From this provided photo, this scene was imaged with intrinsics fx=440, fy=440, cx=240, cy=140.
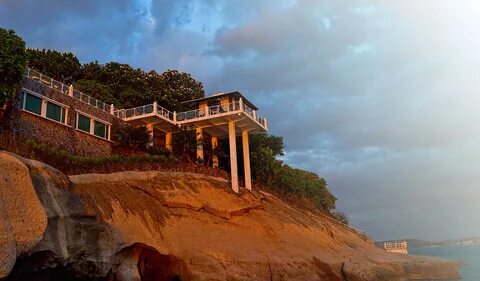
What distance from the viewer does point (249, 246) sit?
30516 millimetres

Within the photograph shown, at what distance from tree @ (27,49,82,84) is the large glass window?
19385 millimetres

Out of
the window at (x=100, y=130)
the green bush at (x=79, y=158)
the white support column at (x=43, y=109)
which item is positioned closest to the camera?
the green bush at (x=79, y=158)

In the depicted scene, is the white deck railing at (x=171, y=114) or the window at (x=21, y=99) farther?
the white deck railing at (x=171, y=114)

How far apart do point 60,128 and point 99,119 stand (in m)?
4.73

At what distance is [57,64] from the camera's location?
167 feet

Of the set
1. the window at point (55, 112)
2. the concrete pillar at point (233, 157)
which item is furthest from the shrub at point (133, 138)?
the concrete pillar at point (233, 157)

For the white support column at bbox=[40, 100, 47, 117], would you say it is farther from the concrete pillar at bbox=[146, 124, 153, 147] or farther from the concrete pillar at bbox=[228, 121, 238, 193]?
the concrete pillar at bbox=[228, 121, 238, 193]

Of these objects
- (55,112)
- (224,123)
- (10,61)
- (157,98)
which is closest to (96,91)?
(157,98)

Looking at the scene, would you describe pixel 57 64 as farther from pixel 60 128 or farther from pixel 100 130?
pixel 60 128

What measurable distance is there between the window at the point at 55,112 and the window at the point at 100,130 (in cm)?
353

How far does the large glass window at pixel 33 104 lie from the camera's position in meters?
30.7

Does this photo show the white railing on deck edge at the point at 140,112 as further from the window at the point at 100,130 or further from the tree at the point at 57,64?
the tree at the point at 57,64

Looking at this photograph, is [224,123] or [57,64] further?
[57,64]

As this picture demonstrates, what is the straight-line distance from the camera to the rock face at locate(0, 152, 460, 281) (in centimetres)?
1395
